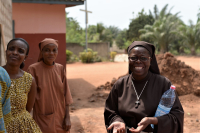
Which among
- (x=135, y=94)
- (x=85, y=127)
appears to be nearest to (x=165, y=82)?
(x=135, y=94)

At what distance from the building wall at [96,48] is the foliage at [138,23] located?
10917mm


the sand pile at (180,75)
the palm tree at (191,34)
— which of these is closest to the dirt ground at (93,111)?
the sand pile at (180,75)

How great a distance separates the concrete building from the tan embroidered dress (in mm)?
6984

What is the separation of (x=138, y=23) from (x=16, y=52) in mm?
36610

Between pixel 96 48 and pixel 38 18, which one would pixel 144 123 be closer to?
pixel 38 18

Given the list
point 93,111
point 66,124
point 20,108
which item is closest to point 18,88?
point 20,108

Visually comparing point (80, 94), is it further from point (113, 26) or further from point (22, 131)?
point (113, 26)

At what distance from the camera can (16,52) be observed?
219 cm

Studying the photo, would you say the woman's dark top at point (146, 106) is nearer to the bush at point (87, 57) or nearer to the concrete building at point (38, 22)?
the concrete building at point (38, 22)

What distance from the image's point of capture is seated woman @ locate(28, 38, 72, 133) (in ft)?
9.05

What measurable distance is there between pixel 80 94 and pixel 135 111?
7.25 m

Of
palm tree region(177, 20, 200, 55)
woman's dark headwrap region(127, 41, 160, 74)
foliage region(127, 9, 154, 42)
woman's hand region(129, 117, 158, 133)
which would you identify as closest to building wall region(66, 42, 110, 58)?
palm tree region(177, 20, 200, 55)

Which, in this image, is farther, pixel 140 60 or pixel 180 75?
pixel 180 75

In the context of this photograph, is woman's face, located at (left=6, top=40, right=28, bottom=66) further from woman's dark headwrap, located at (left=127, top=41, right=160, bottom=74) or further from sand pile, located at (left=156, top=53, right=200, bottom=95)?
sand pile, located at (left=156, top=53, right=200, bottom=95)
